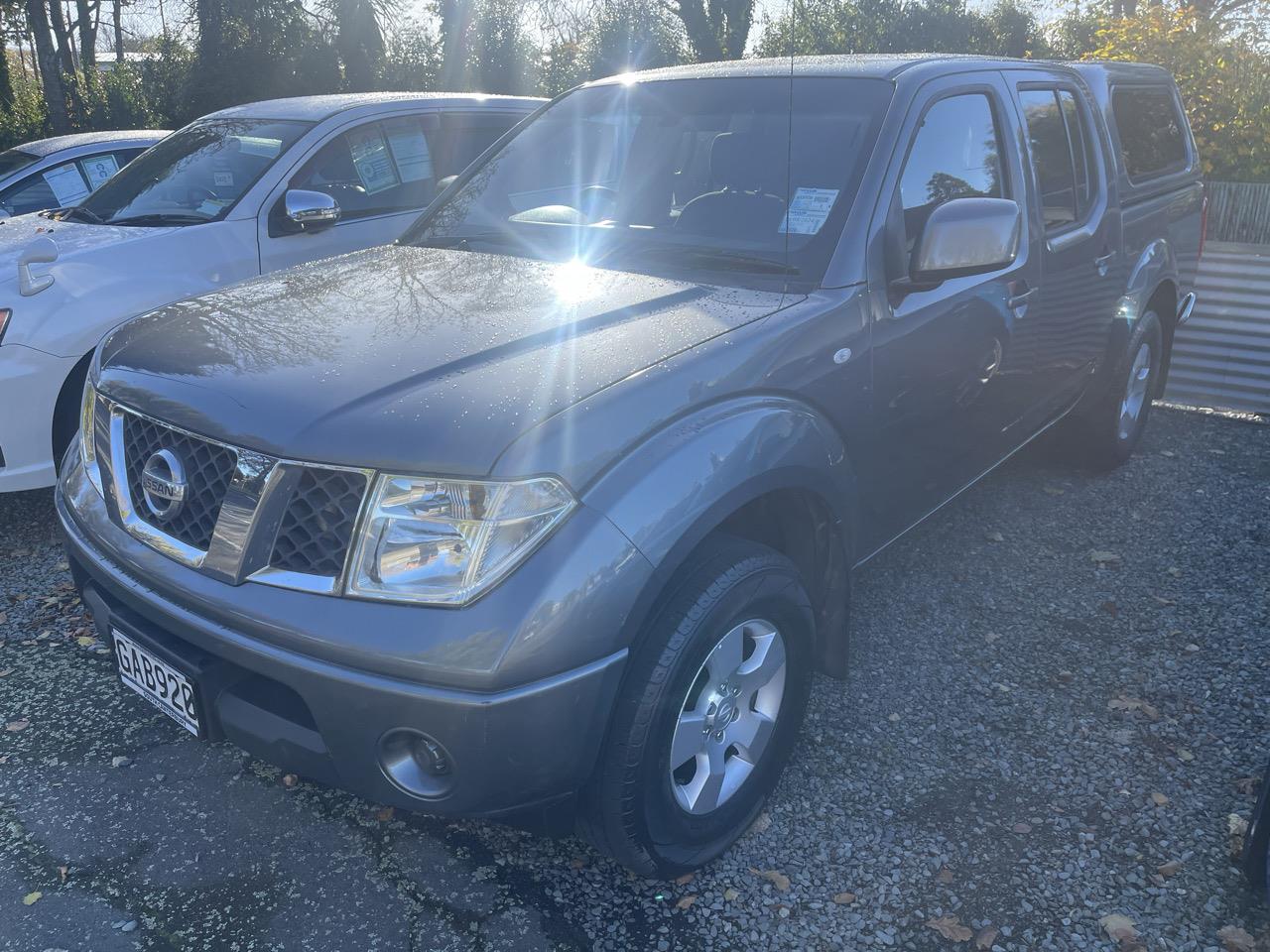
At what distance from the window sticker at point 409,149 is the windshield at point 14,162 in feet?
12.3

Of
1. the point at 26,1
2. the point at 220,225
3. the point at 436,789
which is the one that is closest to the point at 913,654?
the point at 436,789

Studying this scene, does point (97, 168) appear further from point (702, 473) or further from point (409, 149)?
point (702, 473)

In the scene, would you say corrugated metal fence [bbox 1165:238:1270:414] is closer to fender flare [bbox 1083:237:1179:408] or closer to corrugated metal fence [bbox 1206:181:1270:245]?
corrugated metal fence [bbox 1206:181:1270:245]

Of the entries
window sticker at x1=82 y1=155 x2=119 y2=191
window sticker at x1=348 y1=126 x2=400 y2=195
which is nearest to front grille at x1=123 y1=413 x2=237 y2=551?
window sticker at x1=348 y1=126 x2=400 y2=195

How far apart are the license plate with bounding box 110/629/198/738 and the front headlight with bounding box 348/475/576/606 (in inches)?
22.7

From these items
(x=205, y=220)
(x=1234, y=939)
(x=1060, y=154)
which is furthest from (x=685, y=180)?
(x=205, y=220)

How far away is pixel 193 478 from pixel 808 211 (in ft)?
5.85

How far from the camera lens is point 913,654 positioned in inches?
143

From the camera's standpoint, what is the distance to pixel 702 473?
2.24 m

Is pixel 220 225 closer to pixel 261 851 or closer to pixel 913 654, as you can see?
pixel 261 851

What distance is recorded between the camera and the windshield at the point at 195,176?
5.04 metres

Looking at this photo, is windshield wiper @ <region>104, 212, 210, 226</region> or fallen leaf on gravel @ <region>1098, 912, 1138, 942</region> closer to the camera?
fallen leaf on gravel @ <region>1098, 912, 1138, 942</region>

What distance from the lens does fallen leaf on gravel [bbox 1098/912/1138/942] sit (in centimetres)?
240

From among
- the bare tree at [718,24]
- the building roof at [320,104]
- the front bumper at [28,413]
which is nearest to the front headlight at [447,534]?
the front bumper at [28,413]
